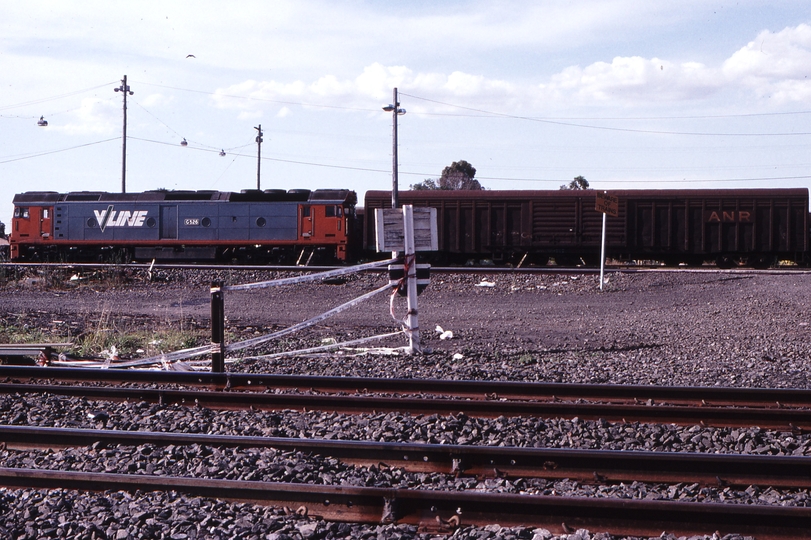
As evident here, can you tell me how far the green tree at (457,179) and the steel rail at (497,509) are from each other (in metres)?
60.7

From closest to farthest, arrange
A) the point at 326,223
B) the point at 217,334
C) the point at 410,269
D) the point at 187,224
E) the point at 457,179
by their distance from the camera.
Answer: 1. the point at 217,334
2. the point at 410,269
3. the point at 326,223
4. the point at 187,224
5. the point at 457,179

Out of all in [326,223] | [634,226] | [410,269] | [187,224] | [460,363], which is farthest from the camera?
[187,224]

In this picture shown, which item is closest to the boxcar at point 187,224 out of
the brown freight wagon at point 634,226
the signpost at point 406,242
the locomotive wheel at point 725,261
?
the brown freight wagon at point 634,226

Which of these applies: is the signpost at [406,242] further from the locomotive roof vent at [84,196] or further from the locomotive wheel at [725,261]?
the locomotive roof vent at [84,196]

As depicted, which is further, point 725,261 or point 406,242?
point 725,261

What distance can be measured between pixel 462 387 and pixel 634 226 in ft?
65.3

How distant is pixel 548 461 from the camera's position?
195 inches

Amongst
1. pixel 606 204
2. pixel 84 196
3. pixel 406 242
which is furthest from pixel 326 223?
pixel 406 242

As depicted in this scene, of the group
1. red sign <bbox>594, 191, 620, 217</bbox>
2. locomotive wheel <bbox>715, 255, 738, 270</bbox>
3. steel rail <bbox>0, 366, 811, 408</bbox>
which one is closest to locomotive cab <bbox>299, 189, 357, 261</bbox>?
red sign <bbox>594, 191, 620, 217</bbox>

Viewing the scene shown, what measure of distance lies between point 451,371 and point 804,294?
1072 centimetres

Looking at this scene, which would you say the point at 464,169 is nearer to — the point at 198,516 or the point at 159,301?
the point at 159,301

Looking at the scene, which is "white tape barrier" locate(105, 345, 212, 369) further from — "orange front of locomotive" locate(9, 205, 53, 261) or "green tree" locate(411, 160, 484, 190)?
"green tree" locate(411, 160, 484, 190)

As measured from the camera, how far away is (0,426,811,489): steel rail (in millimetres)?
4680

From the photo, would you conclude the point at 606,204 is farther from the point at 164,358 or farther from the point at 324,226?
the point at 324,226
